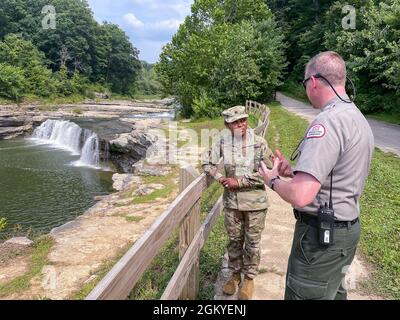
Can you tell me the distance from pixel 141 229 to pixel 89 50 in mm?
78784

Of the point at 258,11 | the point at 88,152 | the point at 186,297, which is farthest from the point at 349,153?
the point at 258,11

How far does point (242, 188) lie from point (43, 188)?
534 inches

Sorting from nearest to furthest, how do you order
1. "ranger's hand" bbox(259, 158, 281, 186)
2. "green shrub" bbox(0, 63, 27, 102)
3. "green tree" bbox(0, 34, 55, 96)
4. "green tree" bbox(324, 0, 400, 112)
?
1. "ranger's hand" bbox(259, 158, 281, 186)
2. "green tree" bbox(324, 0, 400, 112)
3. "green shrub" bbox(0, 63, 27, 102)
4. "green tree" bbox(0, 34, 55, 96)

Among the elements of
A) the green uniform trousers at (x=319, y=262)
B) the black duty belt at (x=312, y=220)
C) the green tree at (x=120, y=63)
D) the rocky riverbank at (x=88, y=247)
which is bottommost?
the rocky riverbank at (x=88, y=247)

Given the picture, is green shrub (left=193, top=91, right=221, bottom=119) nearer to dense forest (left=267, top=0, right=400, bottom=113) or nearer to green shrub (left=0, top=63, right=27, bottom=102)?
dense forest (left=267, top=0, right=400, bottom=113)

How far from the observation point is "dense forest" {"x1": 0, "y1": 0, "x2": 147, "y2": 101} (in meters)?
57.7

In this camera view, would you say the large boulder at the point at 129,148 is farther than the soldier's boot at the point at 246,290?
Yes

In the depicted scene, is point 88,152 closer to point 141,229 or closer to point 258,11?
point 141,229

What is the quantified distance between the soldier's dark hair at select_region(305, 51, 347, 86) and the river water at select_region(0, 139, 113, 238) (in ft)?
29.7

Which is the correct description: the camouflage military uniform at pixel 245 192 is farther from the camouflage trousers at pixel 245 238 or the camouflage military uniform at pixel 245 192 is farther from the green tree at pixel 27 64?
the green tree at pixel 27 64

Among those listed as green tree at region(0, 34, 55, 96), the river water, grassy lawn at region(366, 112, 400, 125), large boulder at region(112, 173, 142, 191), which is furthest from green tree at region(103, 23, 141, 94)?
large boulder at region(112, 173, 142, 191)

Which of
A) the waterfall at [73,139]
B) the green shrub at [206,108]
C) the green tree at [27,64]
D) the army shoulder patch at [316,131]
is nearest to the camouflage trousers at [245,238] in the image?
the army shoulder patch at [316,131]

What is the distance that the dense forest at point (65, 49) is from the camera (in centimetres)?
5772

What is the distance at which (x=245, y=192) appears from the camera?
3896mm
